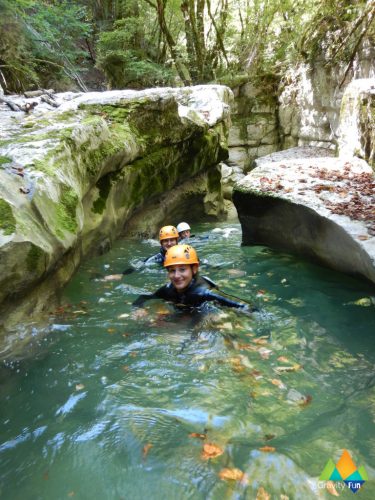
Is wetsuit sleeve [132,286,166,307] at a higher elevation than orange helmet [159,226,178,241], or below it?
below

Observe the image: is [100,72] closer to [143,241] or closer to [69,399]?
[143,241]

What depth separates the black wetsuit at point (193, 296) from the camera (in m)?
4.98

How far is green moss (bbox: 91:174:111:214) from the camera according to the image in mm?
7536

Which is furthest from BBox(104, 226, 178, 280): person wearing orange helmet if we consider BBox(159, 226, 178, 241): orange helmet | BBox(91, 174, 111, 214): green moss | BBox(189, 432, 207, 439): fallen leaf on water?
BBox(189, 432, 207, 439): fallen leaf on water

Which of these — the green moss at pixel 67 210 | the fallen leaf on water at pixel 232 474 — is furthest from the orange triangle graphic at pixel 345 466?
the green moss at pixel 67 210

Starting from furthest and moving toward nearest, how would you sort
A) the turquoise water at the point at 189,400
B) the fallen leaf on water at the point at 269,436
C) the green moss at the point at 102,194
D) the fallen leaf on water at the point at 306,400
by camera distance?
1. the green moss at the point at 102,194
2. the fallen leaf on water at the point at 306,400
3. the fallen leaf on water at the point at 269,436
4. the turquoise water at the point at 189,400

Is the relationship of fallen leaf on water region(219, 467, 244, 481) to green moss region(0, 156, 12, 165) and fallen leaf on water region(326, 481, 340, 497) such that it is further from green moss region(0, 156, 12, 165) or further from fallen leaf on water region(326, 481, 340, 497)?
green moss region(0, 156, 12, 165)

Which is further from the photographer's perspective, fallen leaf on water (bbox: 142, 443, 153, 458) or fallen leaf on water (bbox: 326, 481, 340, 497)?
fallen leaf on water (bbox: 142, 443, 153, 458)

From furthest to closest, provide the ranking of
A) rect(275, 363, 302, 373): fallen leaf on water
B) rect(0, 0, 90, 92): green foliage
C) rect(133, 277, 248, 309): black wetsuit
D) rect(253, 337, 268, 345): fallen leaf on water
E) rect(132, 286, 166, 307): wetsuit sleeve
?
rect(0, 0, 90, 92): green foliage < rect(132, 286, 166, 307): wetsuit sleeve < rect(133, 277, 248, 309): black wetsuit < rect(253, 337, 268, 345): fallen leaf on water < rect(275, 363, 302, 373): fallen leaf on water

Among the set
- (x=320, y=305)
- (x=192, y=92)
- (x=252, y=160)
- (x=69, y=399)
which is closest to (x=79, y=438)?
(x=69, y=399)

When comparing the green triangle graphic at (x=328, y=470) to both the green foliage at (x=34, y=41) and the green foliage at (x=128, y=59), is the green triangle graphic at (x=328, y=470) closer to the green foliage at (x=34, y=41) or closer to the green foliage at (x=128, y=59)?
the green foliage at (x=34, y=41)

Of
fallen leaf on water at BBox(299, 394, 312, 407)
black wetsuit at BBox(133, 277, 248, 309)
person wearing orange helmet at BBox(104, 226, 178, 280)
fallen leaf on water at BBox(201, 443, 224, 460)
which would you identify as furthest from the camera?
person wearing orange helmet at BBox(104, 226, 178, 280)

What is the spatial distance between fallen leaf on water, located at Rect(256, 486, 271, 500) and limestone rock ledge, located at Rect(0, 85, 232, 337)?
295 cm

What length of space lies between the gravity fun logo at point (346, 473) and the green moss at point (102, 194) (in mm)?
5958
